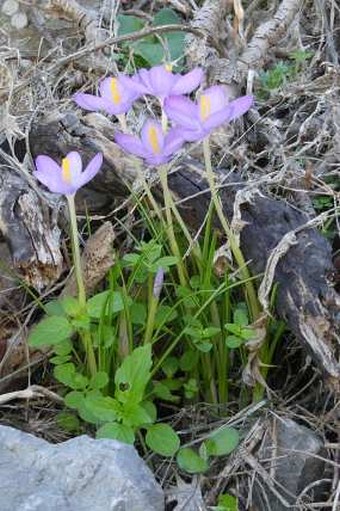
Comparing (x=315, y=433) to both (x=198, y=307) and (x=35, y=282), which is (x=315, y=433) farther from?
(x=35, y=282)

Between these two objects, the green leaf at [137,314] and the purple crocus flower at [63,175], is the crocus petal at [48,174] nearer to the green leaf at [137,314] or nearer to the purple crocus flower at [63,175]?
the purple crocus flower at [63,175]

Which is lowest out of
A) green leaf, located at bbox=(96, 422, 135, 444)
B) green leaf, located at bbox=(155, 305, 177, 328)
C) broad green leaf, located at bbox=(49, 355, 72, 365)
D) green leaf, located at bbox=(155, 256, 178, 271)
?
Answer: green leaf, located at bbox=(96, 422, 135, 444)

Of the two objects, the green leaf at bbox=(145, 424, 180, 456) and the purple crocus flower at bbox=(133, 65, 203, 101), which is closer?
the green leaf at bbox=(145, 424, 180, 456)

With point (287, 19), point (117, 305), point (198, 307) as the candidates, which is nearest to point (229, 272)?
point (198, 307)

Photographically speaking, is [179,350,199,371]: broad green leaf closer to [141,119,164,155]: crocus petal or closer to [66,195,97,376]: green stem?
[66,195,97,376]: green stem

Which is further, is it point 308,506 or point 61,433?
point 61,433

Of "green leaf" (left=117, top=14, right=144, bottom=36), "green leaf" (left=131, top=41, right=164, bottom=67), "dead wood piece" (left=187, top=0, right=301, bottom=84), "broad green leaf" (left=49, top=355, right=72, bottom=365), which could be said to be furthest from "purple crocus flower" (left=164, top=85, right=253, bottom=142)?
"green leaf" (left=117, top=14, right=144, bottom=36)
